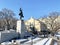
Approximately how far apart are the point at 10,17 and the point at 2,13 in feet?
11.5

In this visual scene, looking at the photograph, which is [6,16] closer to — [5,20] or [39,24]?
[5,20]

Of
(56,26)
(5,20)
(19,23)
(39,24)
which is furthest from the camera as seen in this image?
(39,24)

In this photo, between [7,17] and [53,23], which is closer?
[53,23]

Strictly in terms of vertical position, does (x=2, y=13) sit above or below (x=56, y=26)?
above

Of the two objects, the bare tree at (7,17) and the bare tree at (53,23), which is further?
the bare tree at (7,17)

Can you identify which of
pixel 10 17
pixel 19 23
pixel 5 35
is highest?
pixel 10 17

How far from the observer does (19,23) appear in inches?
1117

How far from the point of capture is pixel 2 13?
52.5 m

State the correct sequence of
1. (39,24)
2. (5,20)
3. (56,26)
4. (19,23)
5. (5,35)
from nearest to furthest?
(5,35) → (19,23) → (56,26) → (5,20) → (39,24)

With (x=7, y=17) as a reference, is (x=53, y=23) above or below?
below

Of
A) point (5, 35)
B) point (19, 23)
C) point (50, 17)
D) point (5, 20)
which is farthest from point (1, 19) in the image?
point (5, 35)

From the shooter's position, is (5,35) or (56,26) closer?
(5,35)

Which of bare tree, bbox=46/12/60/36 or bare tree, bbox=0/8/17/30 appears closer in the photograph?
bare tree, bbox=46/12/60/36

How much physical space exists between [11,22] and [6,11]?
477 centimetres
